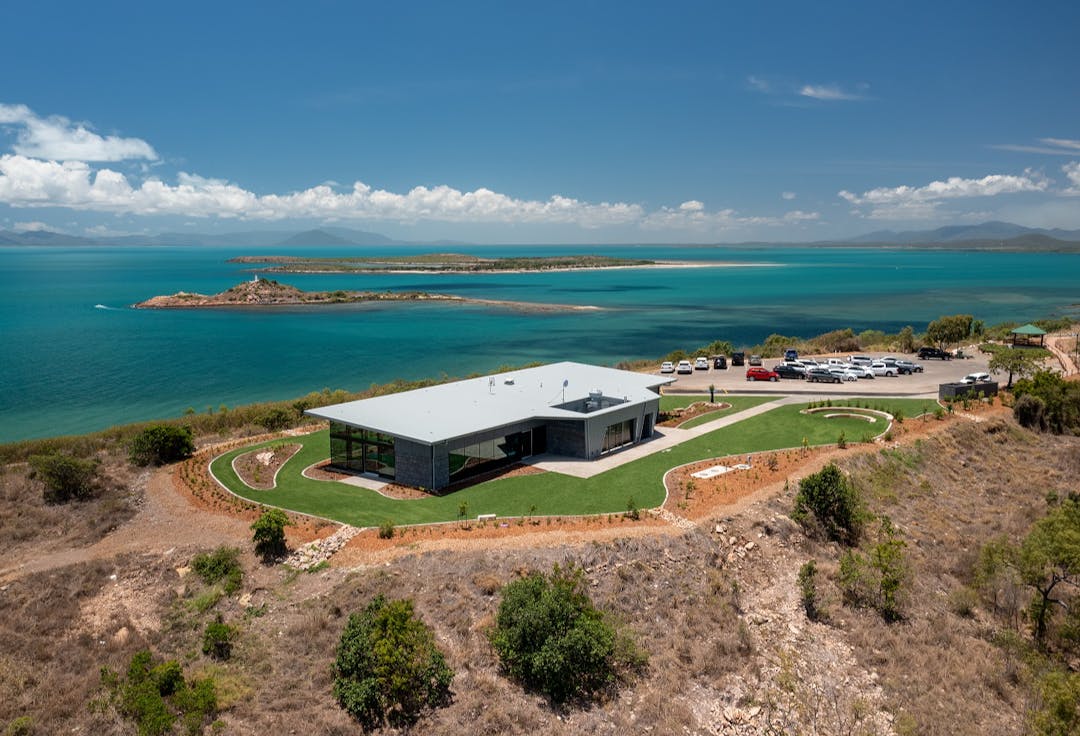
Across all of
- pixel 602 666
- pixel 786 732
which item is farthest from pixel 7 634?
pixel 786 732

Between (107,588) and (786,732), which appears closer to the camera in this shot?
(786,732)

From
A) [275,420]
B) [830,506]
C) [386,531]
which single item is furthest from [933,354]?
[386,531]

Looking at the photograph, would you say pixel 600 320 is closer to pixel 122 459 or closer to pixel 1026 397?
pixel 1026 397

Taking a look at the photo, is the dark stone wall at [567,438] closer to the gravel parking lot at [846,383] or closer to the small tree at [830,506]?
the small tree at [830,506]

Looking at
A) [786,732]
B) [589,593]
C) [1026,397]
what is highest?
[1026,397]

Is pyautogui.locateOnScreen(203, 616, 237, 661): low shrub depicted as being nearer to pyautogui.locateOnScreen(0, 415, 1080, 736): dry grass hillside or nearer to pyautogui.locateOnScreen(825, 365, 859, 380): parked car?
pyautogui.locateOnScreen(0, 415, 1080, 736): dry grass hillside

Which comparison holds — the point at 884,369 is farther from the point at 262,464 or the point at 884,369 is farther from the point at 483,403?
the point at 262,464
